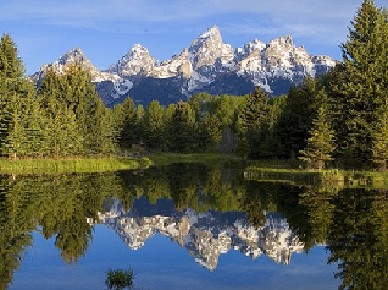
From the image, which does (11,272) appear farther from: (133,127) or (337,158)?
(133,127)

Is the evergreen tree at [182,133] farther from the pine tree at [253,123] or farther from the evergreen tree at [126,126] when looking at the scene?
the pine tree at [253,123]

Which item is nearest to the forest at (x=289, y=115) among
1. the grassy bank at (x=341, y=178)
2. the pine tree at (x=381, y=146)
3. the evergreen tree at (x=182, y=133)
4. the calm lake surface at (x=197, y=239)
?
the pine tree at (x=381, y=146)

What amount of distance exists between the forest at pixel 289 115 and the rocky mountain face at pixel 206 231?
2715 centimetres

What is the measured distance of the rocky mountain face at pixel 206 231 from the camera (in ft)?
90.4

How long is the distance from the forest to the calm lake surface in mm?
16068

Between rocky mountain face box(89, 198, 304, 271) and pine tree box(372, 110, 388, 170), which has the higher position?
pine tree box(372, 110, 388, 170)

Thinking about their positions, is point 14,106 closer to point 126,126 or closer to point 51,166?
point 51,166

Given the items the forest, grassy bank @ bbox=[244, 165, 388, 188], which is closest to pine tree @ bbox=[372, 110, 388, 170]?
the forest

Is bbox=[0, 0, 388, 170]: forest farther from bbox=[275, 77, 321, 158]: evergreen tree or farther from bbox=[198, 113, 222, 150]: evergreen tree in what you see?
bbox=[198, 113, 222, 150]: evergreen tree

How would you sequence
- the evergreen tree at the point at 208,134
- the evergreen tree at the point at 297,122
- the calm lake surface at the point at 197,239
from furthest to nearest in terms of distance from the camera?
the evergreen tree at the point at 208,134 → the evergreen tree at the point at 297,122 → the calm lake surface at the point at 197,239

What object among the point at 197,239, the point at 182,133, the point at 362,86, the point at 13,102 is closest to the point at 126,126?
the point at 182,133

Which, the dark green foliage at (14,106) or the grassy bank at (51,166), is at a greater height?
the dark green foliage at (14,106)

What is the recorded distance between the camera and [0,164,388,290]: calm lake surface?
71.1 ft

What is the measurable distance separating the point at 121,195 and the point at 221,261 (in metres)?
28.7
